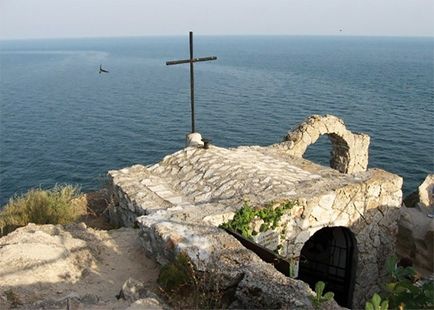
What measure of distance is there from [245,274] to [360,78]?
58.6 m

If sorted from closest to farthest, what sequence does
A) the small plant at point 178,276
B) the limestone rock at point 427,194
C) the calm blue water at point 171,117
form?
the small plant at point 178,276 → the limestone rock at point 427,194 → the calm blue water at point 171,117

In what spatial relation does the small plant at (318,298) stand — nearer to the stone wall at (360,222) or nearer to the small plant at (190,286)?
the small plant at (190,286)

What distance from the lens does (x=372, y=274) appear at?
9.38 m

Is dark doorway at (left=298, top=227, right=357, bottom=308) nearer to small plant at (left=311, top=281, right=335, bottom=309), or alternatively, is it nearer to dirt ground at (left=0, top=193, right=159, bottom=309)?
dirt ground at (left=0, top=193, right=159, bottom=309)

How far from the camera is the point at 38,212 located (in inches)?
370

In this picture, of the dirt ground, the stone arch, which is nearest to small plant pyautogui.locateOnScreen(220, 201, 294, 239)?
the dirt ground

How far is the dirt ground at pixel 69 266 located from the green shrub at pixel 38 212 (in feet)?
6.14

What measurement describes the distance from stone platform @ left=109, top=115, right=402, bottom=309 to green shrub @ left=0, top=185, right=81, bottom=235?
3.42 feet

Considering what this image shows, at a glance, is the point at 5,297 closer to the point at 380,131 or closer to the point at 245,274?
the point at 245,274

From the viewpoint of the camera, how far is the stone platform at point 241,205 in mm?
5680

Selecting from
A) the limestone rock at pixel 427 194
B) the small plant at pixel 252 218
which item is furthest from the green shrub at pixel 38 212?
the limestone rock at pixel 427 194

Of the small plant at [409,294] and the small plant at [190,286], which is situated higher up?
the small plant at [409,294]

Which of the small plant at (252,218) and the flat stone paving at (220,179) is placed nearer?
the small plant at (252,218)

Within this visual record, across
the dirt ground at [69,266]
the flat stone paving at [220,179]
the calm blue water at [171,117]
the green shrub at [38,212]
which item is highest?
the flat stone paving at [220,179]
